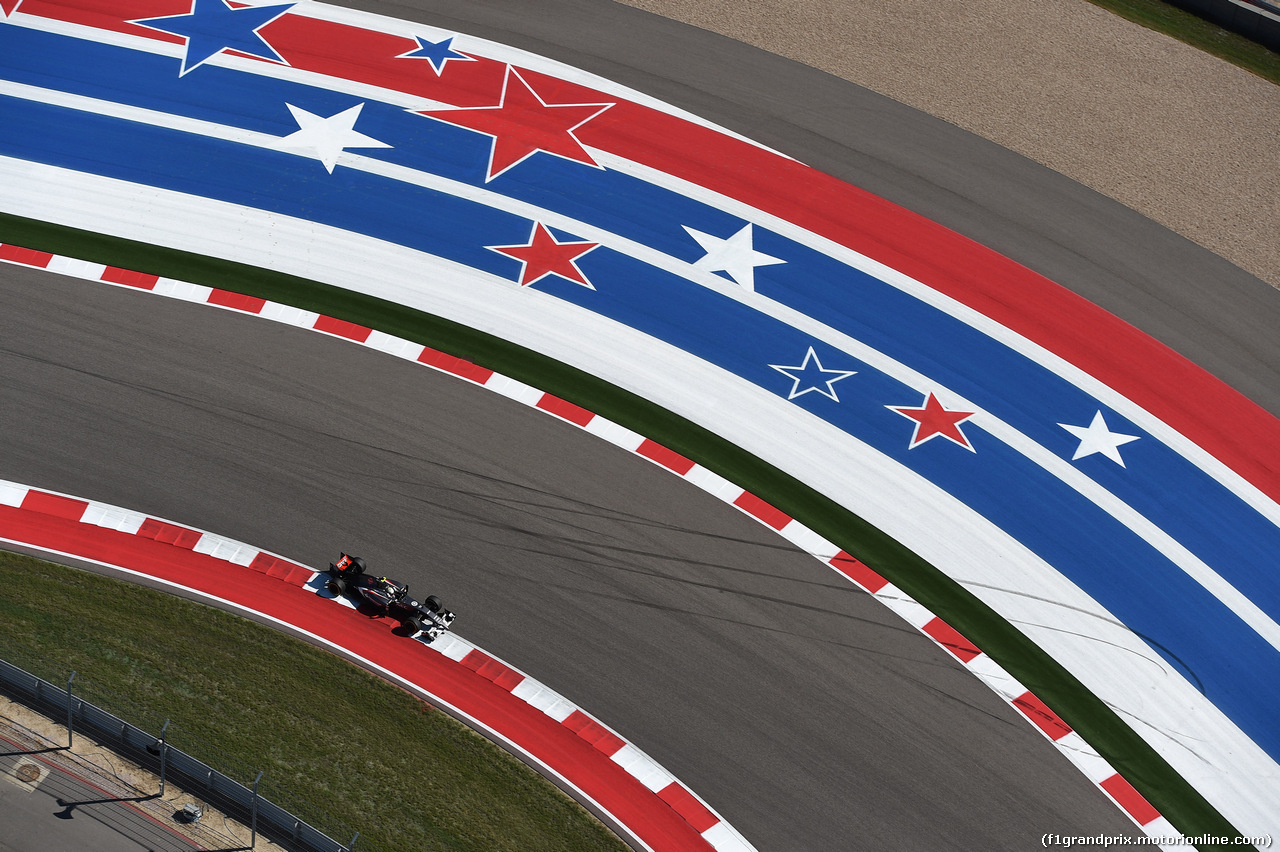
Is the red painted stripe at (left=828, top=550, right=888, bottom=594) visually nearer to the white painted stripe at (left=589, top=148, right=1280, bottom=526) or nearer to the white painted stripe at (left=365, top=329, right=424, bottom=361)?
the white painted stripe at (left=589, top=148, right=1280, bottom=526)

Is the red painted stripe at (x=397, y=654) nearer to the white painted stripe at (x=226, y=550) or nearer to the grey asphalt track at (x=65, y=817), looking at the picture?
the white painted stripe at (x=226, y=550)

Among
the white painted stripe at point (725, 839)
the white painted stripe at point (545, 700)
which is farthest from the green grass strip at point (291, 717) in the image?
the white painted stripe at point (725, 839)

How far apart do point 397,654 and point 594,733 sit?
424cm

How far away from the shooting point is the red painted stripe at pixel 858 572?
24.9 m

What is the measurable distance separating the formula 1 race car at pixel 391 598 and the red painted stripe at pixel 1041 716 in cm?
1156

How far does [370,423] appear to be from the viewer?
2625 cm

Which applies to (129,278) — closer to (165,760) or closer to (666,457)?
(165,760)

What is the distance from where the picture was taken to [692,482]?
26.1 m

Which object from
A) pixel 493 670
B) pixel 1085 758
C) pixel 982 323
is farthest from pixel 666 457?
pixel 1085 758

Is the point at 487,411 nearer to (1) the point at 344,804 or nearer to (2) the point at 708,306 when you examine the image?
(2) the point at 708,306

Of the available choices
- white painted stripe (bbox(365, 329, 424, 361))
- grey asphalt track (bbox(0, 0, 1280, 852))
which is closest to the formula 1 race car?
grey asphalt track (bbox(0, 0, 1280, 852))

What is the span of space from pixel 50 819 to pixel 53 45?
2255 cm

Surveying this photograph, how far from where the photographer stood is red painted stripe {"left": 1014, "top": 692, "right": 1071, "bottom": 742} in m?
23.2

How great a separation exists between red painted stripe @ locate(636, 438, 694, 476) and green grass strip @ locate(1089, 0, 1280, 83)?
23.2 metres
